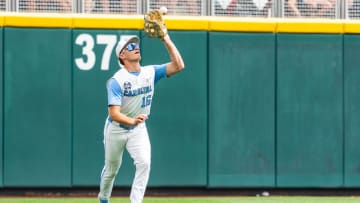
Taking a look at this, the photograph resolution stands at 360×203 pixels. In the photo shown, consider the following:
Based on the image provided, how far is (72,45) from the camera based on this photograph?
463 inches

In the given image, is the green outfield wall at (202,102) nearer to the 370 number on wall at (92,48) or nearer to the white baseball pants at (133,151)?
the 370 number on wall at (92,48)

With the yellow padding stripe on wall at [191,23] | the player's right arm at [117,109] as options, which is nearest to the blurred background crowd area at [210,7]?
the yellow padding stripe on wall at [191,23]

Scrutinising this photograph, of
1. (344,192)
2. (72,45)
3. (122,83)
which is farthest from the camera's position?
(344,192)

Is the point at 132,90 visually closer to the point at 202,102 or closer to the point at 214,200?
the point at 214,200

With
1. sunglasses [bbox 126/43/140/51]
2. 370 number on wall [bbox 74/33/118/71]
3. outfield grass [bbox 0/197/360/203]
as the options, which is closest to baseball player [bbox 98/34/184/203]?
sunglasses [bbox 126/43/140/51]

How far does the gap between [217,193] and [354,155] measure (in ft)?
5.98

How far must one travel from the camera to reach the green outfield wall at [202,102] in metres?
11.8

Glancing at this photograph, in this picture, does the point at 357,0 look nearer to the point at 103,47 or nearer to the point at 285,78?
the point at 285,78

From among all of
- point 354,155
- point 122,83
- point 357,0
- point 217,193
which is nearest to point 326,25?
point 357,0

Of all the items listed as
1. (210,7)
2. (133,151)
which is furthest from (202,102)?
(133,151)

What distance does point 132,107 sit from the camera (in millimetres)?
8930

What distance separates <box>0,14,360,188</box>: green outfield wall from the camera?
463 inches

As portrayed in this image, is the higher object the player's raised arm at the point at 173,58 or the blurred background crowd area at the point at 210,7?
the blurred background crowd area at the point at 210,7

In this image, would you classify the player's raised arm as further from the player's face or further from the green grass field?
the green grass field
